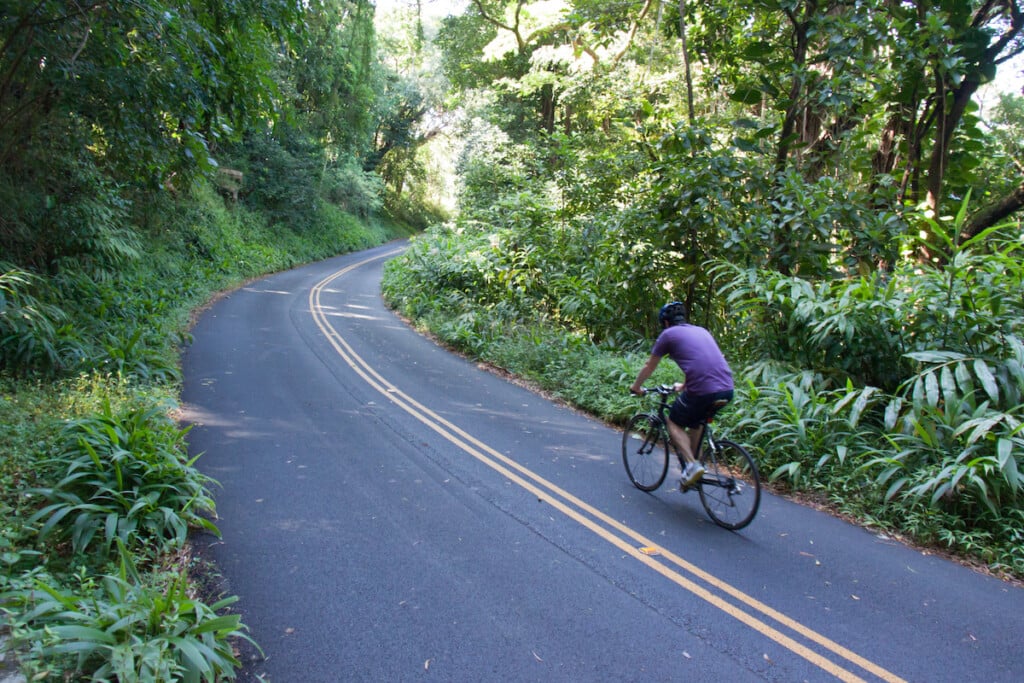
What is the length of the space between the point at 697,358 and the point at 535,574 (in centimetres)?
238

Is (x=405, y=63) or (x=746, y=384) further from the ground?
(x=405, y=63)

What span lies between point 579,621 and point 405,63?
47077 mm

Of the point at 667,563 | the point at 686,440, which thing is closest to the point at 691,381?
the point at 686,440

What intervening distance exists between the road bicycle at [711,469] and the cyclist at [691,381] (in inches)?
3.3

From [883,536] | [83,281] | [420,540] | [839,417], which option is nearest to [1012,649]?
Answer: [883,536]

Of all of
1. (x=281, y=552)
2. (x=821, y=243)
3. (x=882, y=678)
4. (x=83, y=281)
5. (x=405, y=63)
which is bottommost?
(x=281, y=552)

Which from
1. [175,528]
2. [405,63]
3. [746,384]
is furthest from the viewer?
[405,63]

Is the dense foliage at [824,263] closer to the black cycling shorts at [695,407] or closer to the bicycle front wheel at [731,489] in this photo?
the bicycle front wheel at [731,489]

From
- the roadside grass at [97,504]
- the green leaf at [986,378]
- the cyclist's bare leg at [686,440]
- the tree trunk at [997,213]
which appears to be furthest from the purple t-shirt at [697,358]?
the tree trunk at [997,213]

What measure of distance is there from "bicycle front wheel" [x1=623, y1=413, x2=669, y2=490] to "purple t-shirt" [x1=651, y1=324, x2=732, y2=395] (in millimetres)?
844

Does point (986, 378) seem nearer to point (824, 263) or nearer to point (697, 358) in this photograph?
point (697, 358)

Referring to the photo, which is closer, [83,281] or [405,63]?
[83,281]

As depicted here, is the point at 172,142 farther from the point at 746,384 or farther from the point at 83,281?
the point at 746,384

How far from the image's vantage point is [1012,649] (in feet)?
12.6
